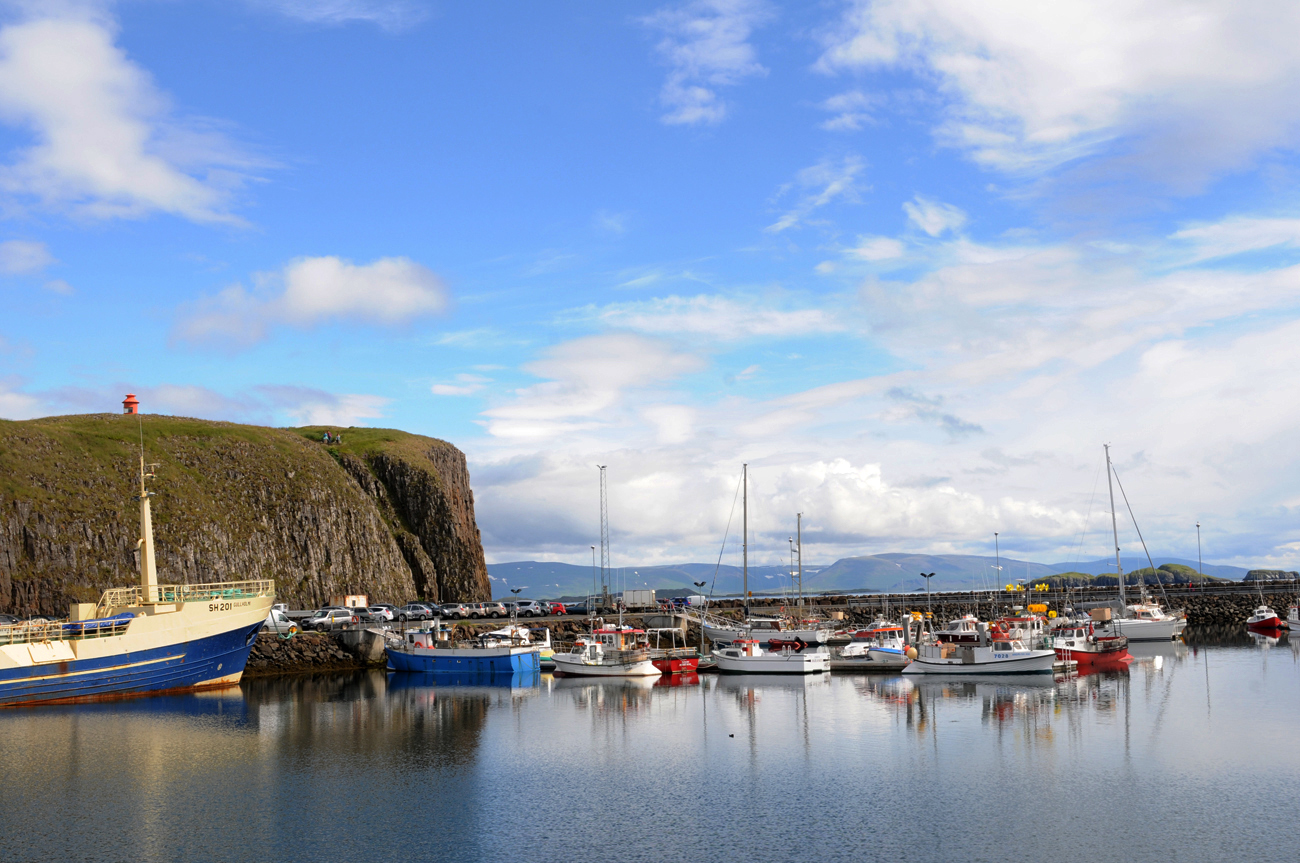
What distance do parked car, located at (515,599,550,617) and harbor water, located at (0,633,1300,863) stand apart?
168 feet

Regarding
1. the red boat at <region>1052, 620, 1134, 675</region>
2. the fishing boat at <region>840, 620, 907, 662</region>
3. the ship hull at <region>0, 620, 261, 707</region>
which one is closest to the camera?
the ship hull at <region>0, 620, 261, 707</region>

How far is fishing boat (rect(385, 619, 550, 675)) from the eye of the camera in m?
Answer: 76.9

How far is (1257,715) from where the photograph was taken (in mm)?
48406

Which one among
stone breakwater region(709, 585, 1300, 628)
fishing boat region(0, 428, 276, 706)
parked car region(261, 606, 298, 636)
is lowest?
stone breakwater region(709, 585, 1300, 628)

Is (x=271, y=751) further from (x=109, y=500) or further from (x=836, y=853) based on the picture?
(x=109, y=500)

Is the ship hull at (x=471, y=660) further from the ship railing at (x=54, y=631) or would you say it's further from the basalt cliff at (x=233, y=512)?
the basalt cliff at (x=233, y=512)

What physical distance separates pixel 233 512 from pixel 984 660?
100.0 meters

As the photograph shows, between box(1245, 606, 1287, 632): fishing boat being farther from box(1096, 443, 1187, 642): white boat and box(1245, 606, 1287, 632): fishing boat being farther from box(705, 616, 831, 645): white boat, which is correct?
box(705, 616, 831, 645): white boat

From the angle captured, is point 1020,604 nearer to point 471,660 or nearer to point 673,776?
point 471,660

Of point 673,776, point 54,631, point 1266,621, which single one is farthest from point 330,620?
point 1266,621

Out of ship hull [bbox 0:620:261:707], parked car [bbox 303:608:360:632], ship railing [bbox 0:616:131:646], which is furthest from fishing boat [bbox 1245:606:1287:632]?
ship railing [bbox 0:616:131:646]

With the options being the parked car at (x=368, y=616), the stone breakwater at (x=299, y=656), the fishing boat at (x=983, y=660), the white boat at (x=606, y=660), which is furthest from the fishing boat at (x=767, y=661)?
the parked car at (x=368, y=616)

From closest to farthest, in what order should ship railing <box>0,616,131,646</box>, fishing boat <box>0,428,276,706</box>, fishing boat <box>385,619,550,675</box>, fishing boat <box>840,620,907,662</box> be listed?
fishing boat <box>0,428,276,706</box> → ship railing <box>0,616,131,646</box> → fishing boat <box>840,620,907,662</box> → fishing boat <box>385,619,550,675</box>

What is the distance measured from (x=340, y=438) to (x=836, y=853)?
165 metres
